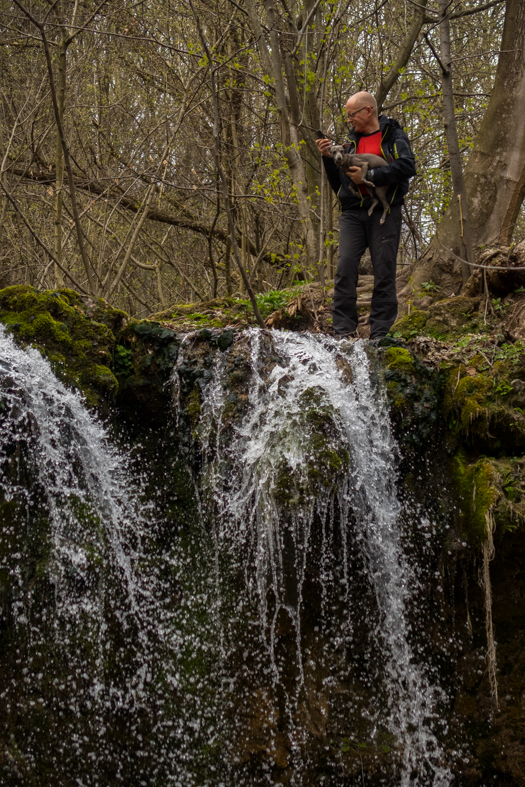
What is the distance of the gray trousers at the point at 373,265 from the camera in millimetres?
4855

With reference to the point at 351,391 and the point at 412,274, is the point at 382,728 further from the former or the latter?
the point at 412,274

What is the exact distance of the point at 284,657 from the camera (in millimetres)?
3523

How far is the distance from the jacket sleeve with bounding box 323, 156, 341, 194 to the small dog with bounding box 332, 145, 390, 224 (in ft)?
0.45

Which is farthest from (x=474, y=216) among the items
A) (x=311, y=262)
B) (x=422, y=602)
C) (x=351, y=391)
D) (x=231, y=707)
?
(x=231, y=707)

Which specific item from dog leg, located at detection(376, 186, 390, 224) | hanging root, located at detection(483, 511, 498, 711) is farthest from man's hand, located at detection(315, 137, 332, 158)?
hanging root, located at detection(483, 511, 498, 711)

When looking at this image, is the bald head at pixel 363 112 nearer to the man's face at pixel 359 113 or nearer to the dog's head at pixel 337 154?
the man's face at pixel 359 113

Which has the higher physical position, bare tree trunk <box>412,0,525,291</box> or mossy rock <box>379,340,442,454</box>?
bare tree trunk <box>412,0,525,291</box>

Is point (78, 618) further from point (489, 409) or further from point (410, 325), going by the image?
point (410, 325)

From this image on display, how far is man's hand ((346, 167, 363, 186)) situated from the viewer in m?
4.61

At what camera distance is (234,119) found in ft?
28.3

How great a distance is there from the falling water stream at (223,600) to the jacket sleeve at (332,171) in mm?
2061

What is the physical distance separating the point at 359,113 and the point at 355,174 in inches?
21.1

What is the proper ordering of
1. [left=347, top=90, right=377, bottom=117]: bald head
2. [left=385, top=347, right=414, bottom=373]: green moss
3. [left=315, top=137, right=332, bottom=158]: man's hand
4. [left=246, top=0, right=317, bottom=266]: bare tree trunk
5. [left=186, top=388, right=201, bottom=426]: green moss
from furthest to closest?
Answer: [left=246, top=0, right=317, bottom=266]: bare tree trunk < [left=347, top=90, right=377, bottom=117]: bald head < [left=315, top=137, right=332, bottom=158]: man's hand < [left=385, top=347, right=414, bottom=373]: green moss < [left=186, top=388, right=201, bottom=426]: green moss

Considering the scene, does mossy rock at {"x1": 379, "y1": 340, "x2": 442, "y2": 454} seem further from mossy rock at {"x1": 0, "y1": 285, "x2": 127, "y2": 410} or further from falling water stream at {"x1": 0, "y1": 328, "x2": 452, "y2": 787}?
mossy rock at {"x1": 0, "y1": 285, "x2": 127, "y2": 410}
